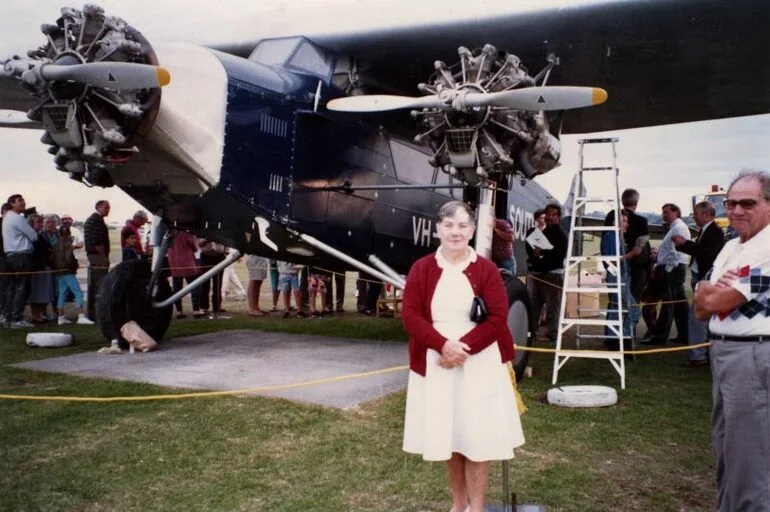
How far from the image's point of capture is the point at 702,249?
7.89 m

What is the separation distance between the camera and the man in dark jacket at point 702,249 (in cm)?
782

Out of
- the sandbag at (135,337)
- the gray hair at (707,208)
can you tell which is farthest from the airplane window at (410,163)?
the sandbag at (135,337)

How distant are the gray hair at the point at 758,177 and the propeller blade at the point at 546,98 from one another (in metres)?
3.61

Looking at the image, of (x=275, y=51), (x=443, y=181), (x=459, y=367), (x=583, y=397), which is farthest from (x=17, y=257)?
(x=459, y=367)

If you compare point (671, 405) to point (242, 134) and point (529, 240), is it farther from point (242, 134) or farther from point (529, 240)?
point (242, 134)

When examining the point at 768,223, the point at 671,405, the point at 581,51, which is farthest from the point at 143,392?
the point at 581,51

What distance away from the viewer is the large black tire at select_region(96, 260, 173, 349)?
838cm

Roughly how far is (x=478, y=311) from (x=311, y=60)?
5.62 m

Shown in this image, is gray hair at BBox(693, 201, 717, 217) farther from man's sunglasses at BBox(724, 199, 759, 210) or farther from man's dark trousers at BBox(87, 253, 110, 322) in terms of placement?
man's dark trousers at BBox(87, 253, 110, 322)

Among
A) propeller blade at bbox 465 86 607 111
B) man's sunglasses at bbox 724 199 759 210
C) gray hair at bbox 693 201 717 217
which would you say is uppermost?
propeller blade at bbox 465 86 607 111

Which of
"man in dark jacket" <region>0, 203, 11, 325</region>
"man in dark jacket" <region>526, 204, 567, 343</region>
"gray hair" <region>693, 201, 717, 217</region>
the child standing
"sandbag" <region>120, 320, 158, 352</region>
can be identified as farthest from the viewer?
the child standing

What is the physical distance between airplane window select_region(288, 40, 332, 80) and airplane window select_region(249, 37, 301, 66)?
87 millimetres

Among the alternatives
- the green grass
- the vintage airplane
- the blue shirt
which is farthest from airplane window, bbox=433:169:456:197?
the blue shirt

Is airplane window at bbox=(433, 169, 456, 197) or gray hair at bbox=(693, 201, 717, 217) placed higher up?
airplane window at bbox=(433, 169, 456, 197)
